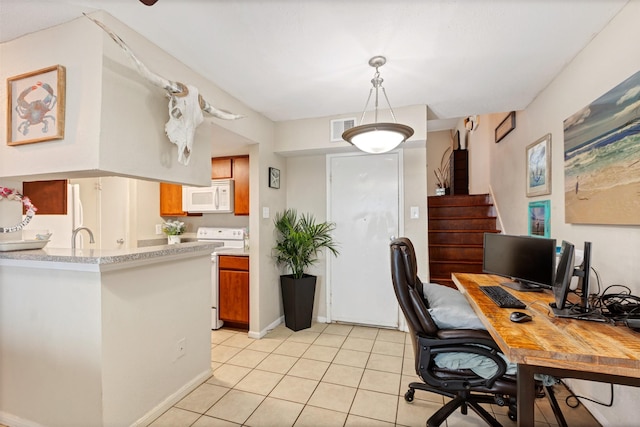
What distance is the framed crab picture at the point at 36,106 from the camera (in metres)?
1.60

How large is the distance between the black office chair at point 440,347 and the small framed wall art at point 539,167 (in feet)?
5.38

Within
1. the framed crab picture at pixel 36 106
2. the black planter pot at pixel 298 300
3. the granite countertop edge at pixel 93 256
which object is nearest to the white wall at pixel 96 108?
the framed crab picture at pixel 36 106

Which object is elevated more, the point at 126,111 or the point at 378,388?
the point at 126,111

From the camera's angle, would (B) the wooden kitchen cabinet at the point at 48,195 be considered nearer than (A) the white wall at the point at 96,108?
No

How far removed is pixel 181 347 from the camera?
2.04m

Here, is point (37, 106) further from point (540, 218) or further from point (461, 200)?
point (461, 200)

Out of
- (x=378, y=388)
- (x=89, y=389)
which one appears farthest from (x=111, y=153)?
(x=378, y=388)

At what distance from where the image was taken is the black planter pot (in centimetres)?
328

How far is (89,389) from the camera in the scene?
154cm

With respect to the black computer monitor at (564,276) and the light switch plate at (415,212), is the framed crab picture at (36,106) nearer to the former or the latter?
the black computer monitor at (564,276)

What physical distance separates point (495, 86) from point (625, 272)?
1.68 meters

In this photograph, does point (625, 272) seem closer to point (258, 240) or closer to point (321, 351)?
point (321, 351)

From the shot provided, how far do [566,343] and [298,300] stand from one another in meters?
2.54

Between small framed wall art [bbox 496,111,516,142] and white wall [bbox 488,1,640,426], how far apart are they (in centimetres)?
35
